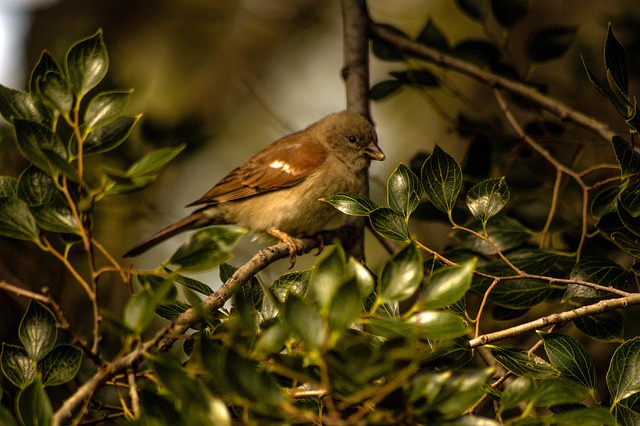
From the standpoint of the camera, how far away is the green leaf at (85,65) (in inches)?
70.2

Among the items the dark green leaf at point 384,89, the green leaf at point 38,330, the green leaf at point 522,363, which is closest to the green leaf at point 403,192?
the green leaf at point 522,363

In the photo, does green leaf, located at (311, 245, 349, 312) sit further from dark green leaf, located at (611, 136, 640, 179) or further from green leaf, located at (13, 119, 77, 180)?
dark green leaf, located at (611, 136, 640, 179)

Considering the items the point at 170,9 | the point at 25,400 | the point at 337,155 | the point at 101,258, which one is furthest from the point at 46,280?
the point at 170,9

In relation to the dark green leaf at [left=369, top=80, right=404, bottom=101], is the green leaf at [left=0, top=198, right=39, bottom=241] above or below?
above

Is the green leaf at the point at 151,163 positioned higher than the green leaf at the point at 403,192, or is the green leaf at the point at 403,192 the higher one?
the green leaf at the point at 151,163

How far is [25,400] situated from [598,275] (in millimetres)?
1886

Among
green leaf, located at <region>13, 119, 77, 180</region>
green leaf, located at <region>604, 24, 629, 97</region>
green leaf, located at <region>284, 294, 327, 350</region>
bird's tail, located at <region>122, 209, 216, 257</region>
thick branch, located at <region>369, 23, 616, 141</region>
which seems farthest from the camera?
bird's tail, located at <region>122, 209, 216, 257</region>

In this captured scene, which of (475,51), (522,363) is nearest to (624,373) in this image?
(522,363)

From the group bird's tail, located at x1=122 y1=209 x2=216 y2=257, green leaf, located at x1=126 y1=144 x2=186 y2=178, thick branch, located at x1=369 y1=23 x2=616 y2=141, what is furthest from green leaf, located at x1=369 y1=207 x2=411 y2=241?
bird's tail, located at x1=122 y1=209 x2=216 y2=257

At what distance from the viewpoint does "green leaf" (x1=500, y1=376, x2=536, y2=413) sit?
1.44 meters

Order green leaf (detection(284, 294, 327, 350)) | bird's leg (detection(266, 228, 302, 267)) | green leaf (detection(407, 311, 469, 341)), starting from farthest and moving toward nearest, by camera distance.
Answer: bird's leg (detection(266, 228, 302, 267)) → green leaf (detection(407, 311, 469, 341)) → green leaf (detection(284, 294, 327, 350))

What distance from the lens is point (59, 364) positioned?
1881mm

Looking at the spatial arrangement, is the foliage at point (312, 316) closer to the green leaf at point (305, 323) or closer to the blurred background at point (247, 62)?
the green leaf at point (305, 323)

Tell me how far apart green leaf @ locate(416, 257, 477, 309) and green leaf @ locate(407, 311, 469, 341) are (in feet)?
0.10
